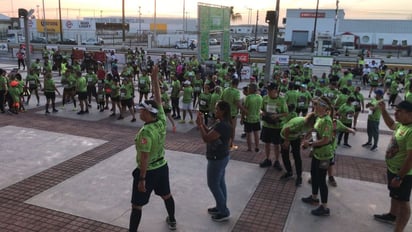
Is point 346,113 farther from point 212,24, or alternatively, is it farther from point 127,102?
point 212,24

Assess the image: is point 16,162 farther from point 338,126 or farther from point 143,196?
point 338,126

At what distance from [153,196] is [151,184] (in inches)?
72.3

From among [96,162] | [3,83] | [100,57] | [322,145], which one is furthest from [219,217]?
[100,57]

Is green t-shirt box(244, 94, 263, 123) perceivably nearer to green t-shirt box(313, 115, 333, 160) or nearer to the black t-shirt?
green t-shirt box(313, 115, 333, 160)

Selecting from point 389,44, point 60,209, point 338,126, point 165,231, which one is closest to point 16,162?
point 60,209

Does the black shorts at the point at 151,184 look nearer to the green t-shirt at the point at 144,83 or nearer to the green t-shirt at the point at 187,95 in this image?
the green t-shirt at the point at 187,95

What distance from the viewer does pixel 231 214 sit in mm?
5809

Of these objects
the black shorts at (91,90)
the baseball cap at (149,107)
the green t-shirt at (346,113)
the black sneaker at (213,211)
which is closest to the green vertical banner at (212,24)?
the black shorts at (91,90)

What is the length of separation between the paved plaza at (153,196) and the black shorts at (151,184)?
2.84 ft

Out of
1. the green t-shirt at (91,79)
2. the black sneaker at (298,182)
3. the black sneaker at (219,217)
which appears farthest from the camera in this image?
the green t-shirt at (91,79)

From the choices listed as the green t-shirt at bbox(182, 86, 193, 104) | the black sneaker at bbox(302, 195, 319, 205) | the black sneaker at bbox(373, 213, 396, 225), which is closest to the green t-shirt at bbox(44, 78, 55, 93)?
the green t-shirt at bbox(182, 86, 193, 104)

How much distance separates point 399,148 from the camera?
4.75 metres

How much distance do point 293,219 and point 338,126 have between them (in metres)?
2.00

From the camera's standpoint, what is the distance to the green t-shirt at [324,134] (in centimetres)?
546
